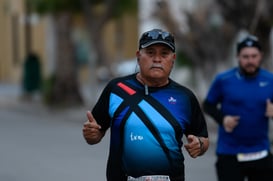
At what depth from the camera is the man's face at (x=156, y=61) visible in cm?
466

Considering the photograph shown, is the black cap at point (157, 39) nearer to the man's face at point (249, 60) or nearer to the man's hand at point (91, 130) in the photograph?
the man's hand at point (91, 130)

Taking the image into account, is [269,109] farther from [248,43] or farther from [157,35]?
[157,35]

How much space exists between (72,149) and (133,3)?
420 inches

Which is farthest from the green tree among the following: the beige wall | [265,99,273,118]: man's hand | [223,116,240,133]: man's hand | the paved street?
the beige wall

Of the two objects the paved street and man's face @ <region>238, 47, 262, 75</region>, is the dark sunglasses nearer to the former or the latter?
man's face @ <region>238, 47, 262, 75</region>

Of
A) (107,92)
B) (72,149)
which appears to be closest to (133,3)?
(72,149)

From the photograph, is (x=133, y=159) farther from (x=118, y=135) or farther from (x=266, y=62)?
(x=266, y=62)

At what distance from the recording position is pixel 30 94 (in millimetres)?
26203

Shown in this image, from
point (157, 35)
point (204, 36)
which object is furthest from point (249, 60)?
point (204, 36)

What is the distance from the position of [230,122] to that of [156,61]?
2146 mm

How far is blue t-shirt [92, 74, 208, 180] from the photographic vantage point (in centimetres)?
462

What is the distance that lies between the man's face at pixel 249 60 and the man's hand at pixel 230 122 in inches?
16.4

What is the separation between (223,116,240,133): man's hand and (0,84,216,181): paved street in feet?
13.9

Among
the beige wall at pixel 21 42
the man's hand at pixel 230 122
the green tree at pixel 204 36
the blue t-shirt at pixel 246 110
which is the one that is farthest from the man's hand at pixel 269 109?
the beige wall at pixel 21 42
